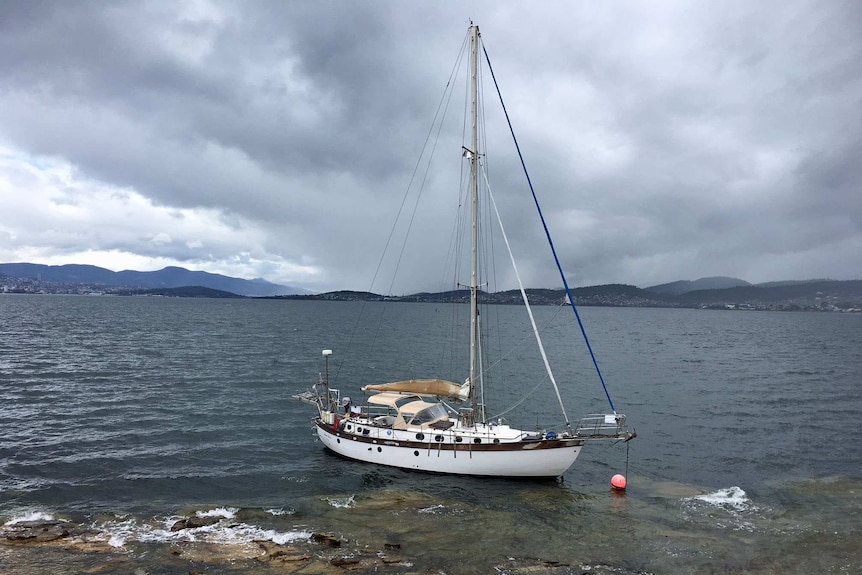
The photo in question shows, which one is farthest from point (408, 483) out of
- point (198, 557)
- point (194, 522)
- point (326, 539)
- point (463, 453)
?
point (198, 557)

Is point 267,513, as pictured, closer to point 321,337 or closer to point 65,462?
point 65,462

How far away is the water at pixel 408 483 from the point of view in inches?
755

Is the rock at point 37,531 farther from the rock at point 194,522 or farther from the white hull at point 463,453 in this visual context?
the white hull at point 463,453

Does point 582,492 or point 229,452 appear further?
point 229,452

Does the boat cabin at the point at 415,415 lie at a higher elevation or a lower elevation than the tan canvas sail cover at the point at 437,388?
lower

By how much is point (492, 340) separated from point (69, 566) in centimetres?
10240

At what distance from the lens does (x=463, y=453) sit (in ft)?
91.4

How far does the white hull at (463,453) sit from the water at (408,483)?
70cm

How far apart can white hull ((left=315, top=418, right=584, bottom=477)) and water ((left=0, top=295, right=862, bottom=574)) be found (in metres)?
0.70

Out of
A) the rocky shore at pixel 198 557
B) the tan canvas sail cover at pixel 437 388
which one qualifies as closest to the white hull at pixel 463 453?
the tan canvas sail cover at pixel 437 388

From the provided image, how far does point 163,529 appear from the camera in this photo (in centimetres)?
2095

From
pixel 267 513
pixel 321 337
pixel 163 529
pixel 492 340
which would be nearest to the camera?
pixel 163 529

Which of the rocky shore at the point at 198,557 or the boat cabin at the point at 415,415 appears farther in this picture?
the boat cabin at the point at 415,415

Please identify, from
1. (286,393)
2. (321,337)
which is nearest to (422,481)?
(286,393)
